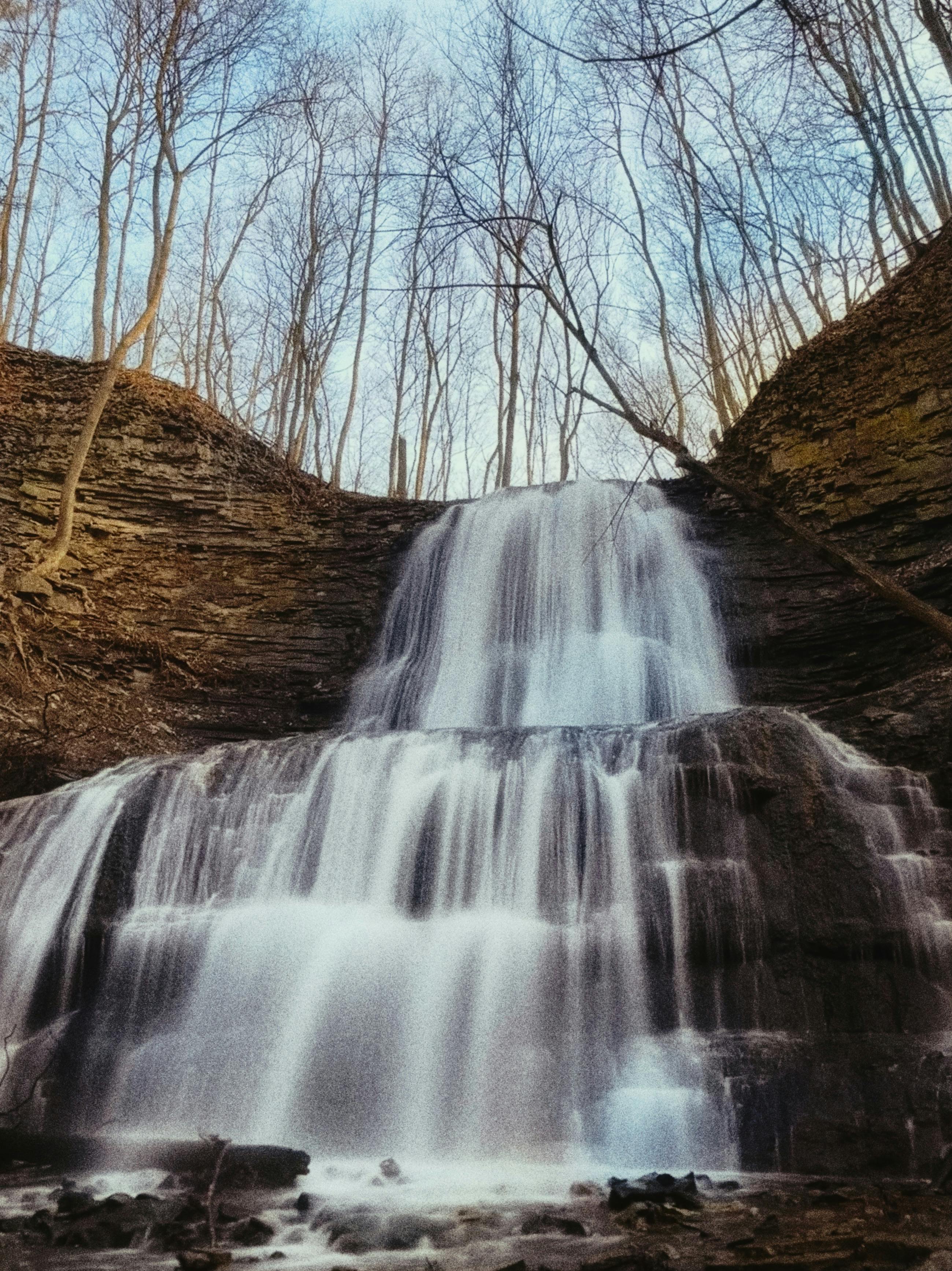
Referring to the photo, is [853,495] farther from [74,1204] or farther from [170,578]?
[74,1204]

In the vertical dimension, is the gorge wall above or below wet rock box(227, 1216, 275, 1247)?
above

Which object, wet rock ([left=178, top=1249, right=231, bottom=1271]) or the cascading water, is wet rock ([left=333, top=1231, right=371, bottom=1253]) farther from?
the cascading water

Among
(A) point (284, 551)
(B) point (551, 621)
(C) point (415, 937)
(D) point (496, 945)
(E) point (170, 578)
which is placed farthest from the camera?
(A) point (284, 551)

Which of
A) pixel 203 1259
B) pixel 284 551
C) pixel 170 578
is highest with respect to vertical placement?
pixel 284 551

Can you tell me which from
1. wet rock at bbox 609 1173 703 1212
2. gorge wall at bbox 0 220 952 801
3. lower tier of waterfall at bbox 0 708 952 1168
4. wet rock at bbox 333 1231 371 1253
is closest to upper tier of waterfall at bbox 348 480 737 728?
gorge wall at bbox 0 220 952 801

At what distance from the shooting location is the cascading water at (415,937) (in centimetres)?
548

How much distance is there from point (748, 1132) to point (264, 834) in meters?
4.08

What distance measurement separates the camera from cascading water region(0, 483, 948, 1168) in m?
5.48

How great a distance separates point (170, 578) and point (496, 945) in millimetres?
8206

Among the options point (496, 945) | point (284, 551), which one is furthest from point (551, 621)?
point (496, 945)

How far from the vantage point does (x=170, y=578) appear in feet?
41.8

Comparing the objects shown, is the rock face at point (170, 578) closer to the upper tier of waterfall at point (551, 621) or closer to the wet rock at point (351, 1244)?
the upper tier of waterfall at point (551, 621)

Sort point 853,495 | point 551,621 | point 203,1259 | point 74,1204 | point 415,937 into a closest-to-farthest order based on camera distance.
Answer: point 203,1259, point 74,1204, point 415,937, point 853,495, point 551,621

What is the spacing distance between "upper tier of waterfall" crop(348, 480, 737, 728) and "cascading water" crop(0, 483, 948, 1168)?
3.13 meters
